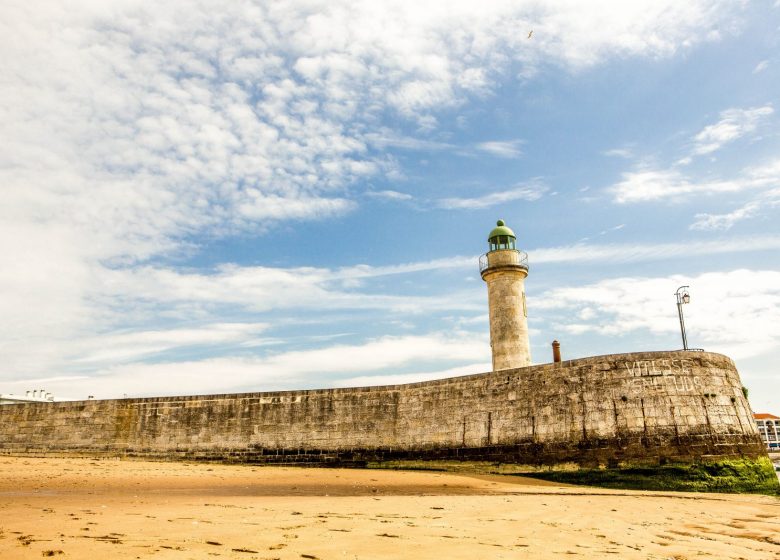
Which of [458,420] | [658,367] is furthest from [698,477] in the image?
[458,420]

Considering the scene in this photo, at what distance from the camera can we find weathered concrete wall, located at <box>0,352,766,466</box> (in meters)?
13.6

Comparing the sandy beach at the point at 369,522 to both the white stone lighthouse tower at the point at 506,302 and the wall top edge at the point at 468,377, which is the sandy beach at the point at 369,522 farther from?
the white stone lighthouse tower at the point at 506,302

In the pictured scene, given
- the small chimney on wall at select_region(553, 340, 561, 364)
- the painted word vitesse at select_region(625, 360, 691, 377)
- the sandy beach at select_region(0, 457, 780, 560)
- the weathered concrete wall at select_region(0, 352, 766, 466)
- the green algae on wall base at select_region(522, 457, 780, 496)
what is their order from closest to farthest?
the sandy beach at select_region(0, 457, 780, 560) < the green algae on wall base at select_region(522, 457, 780, 496) < the weathered concrete wall at select_region(0, 352, 766, 466) < the painted word vitesse at select_region(625, 360, 691, 377) < the small chimney on wall at select_region(553, 340, 561, 364)

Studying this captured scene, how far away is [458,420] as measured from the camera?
16.4 m

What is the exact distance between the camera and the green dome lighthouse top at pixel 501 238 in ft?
78.3

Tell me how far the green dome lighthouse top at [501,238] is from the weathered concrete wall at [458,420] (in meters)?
8.59

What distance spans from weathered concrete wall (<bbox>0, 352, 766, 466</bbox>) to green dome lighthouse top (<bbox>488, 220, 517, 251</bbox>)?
859 cm

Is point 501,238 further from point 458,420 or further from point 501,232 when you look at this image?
point 458,420

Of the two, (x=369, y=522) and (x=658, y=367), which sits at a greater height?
(x=658, y=367)

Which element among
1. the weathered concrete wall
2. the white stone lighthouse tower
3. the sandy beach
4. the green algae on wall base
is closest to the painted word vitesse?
the weathered concrete wall

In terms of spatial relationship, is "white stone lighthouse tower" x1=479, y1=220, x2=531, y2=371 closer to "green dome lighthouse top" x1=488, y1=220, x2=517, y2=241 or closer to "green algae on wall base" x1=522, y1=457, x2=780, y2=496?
"green dome lighthouse top" x1=488, y1=220, x2=517, y2=241

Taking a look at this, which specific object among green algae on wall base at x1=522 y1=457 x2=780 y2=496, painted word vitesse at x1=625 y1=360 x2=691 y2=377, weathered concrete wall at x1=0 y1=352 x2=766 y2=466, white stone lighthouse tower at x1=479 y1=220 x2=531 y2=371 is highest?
white stone lighthouse tower at x1=479 y1=220 x2=531 y2=371

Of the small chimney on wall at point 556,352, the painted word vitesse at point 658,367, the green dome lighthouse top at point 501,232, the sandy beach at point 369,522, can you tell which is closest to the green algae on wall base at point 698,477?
the sandy beach at point 369,522

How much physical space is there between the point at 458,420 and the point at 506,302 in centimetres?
751
